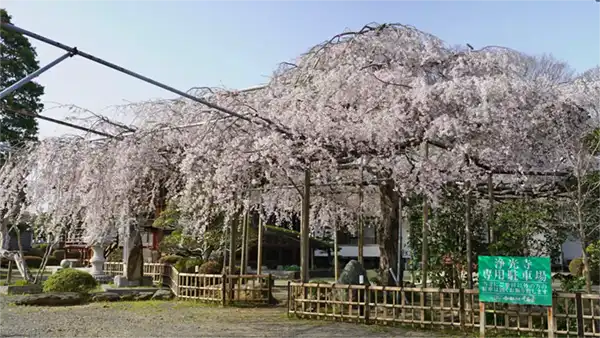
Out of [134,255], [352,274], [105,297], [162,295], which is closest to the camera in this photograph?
[352,274]

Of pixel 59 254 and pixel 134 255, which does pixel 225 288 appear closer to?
pixel 134 255

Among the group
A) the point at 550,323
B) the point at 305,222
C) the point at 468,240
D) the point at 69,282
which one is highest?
the point at 305,222

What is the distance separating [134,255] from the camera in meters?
15.0

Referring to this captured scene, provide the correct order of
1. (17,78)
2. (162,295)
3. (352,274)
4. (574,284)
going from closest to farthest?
(574,284), (352,274), (162,295), (17,78)

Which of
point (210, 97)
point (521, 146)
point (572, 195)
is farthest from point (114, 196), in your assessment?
point (572, 195)

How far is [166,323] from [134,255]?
6.48m

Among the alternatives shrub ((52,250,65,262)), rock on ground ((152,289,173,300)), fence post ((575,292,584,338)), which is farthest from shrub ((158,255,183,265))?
fence post ((575,292,584,338))

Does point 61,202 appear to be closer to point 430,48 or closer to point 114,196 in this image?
point 114,196

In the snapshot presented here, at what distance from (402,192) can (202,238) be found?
30.6ft

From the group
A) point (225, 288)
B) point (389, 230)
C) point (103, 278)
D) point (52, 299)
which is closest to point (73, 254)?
point (103, 278)

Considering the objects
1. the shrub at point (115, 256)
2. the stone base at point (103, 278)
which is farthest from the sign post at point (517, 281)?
the shrub at point (115, 256)

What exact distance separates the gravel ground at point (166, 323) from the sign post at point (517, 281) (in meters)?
1.48

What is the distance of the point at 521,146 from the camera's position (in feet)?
28.3

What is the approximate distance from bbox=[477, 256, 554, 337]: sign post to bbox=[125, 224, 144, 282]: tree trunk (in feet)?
35.5
